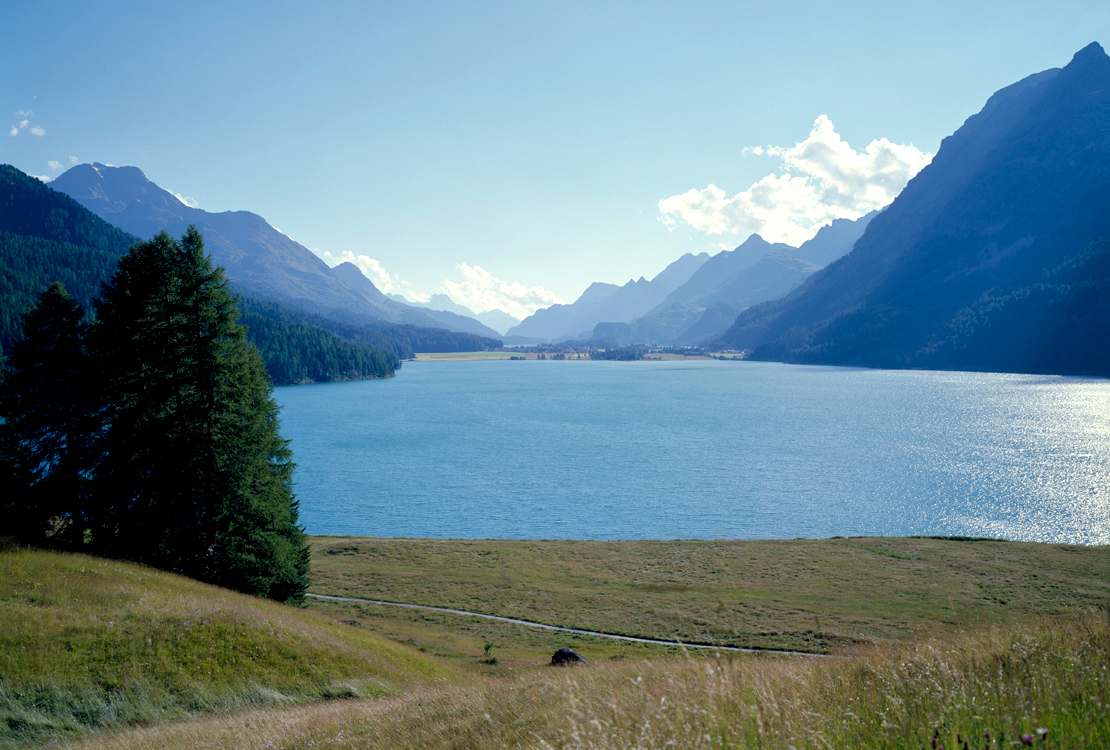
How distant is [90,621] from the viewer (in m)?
17.8

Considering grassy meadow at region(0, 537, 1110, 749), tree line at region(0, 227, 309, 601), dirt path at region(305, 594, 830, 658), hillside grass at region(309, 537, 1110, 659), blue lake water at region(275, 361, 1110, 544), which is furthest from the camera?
blue lake water at region(275, 361, 1110, 544)

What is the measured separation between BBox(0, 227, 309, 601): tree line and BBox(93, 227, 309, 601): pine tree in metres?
0.06

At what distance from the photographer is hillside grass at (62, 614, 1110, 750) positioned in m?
4.73

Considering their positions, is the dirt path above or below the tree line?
below

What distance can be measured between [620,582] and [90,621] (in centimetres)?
3282

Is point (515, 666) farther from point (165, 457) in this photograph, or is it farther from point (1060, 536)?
point (1060, 536)

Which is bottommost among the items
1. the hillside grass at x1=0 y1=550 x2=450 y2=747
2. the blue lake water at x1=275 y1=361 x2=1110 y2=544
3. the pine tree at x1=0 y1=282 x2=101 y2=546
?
the blue lake water at x1=275 y1=361 x2=1110 y2=544

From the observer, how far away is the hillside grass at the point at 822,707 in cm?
473

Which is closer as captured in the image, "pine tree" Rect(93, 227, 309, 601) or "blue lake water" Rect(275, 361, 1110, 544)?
"pine tree" Rect(93, 227, 309, 601)

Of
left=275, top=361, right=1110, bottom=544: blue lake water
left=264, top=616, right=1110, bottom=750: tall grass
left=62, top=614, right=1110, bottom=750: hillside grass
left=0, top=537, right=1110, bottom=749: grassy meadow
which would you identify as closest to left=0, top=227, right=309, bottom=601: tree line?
left=0, top=537, right=1110, bottom=749: grassy meadow

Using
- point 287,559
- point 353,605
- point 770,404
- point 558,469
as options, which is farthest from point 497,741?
point 770,404

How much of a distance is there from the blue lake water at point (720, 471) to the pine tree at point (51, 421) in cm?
3738

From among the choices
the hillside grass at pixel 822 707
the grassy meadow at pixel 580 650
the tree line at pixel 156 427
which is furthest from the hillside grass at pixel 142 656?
the hillside grass at pixel 822 707

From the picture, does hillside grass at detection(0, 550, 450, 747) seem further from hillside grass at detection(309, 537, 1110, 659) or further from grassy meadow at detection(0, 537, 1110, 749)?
hillside grass at detection(309, 537, 1110, 659)
